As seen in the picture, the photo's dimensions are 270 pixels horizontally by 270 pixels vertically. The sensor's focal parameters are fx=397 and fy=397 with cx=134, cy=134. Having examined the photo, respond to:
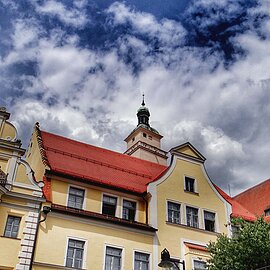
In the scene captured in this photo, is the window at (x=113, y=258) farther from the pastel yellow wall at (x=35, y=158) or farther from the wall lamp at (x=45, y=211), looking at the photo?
the pastel yellow wall at (x=35, y=158)

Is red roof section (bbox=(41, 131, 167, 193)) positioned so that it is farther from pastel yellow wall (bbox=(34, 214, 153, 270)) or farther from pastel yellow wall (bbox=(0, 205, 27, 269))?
pastel yellow wall (bbox=(0, 205, 27, 269))

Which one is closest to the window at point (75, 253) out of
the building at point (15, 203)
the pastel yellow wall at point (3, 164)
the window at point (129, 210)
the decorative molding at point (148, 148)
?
the building at point (15, 203)

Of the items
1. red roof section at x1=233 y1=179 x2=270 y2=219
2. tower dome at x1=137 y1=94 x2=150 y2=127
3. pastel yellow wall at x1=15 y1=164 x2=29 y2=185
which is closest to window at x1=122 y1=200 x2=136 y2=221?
pastel yellow wall at x1=15 y1=164 x2=29 y2=185

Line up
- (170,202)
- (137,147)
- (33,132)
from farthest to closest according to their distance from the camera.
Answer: (137,147), (33,132), (170,202)

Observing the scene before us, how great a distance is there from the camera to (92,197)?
25.0m

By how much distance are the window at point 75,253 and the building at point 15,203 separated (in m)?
2.20

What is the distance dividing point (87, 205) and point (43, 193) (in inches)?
116

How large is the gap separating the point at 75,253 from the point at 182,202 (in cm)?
858

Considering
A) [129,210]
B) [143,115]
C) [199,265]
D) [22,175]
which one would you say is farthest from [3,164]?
[143,115]

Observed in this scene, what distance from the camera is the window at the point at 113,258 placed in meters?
22.8

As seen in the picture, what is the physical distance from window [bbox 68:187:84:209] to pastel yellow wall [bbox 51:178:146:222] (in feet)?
0.81

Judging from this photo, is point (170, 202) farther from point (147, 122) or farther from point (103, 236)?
point (147, 122)

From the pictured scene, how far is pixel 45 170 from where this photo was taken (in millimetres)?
24156

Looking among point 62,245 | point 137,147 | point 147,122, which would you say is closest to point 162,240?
point 62,245
